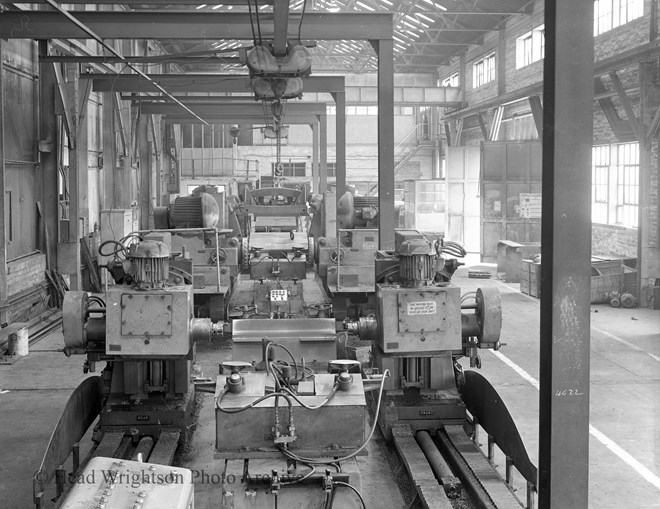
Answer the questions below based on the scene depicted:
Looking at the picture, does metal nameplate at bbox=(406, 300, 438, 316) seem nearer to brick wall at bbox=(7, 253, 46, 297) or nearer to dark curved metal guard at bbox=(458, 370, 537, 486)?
dark curved metal guard at bbox=(458, 370, 537, 486)

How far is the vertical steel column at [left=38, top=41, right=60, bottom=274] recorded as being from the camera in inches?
538

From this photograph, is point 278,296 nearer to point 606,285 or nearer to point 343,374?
point 343,374

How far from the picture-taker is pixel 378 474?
20.6 feet

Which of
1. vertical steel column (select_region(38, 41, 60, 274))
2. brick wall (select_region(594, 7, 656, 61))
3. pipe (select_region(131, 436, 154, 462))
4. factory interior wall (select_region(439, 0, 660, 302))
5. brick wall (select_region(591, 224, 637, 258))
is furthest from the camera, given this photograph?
brick wall (select_region(591, 224, 637, 258))

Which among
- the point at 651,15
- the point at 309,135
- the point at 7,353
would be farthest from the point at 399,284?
the point at 309,135

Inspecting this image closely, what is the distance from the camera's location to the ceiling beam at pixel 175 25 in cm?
998

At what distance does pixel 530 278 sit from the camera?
52.9ft

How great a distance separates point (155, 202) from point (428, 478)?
699 inches

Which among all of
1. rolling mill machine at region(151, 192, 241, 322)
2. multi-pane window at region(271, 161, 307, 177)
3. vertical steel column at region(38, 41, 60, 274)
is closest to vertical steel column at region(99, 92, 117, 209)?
vertical steel column at region(38, 41, 60, 274)

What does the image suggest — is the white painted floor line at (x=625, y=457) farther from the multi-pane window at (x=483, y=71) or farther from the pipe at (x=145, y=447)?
the multi-pane window at (x=483, y=71)

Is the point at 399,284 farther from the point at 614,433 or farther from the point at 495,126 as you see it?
the point at 495,126

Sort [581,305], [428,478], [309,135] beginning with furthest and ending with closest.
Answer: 1. [309,135]
2. [428,478]
3. [581,305]

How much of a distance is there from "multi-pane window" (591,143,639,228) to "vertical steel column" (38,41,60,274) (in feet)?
38.0

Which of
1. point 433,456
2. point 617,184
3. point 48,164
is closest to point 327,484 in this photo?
point 433,456
